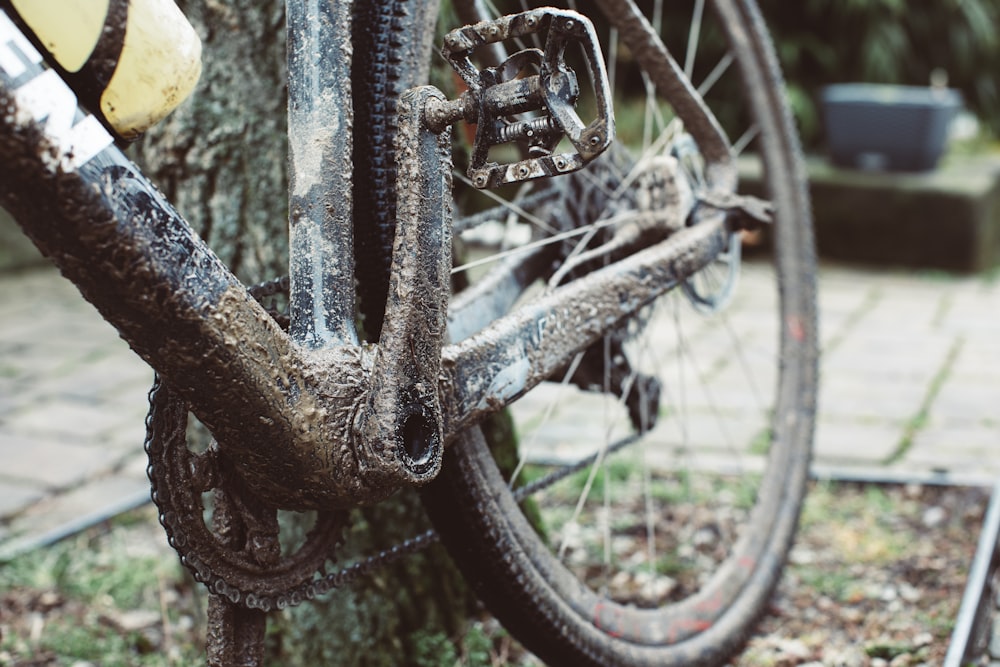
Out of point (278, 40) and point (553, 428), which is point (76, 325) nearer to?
point (553, 428)

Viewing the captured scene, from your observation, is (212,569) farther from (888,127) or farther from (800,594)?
(888,127)

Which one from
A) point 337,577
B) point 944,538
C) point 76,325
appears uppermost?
point 337,577

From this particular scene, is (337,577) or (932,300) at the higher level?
(337,577)

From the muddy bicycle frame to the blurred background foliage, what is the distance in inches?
190

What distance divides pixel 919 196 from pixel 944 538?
8.94 feet

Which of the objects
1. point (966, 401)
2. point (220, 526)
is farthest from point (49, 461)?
point (966, 401)

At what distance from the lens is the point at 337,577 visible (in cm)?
116

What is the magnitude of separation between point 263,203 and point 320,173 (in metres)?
0.44

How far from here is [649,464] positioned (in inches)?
96.3

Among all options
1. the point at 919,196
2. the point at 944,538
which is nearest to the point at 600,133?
the point at 944,538

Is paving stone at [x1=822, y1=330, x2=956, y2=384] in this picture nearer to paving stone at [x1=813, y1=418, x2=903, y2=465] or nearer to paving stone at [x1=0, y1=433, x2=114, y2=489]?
paving stone at [x1=813, y1=418, x2=903, y2=465]

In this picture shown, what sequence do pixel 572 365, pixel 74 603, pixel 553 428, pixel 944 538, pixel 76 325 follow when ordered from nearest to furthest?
pixel 572 365 < pixel 74 603 < pixel 944 538 < pixel 553 428 < pixel 76 325

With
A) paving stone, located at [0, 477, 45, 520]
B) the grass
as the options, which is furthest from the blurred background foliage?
the grass

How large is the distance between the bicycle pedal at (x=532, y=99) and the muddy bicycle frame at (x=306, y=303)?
0.06 meters
